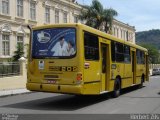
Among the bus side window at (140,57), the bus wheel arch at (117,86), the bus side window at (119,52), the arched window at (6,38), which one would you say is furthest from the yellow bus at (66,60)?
the arched window at (6,38)

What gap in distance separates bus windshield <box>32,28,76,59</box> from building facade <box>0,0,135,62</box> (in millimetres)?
22167

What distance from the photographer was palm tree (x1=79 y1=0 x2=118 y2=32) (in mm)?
51219

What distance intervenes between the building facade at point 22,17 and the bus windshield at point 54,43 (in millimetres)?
22167

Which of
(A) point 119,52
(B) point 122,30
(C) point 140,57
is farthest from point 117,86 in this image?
(B) point 122,30

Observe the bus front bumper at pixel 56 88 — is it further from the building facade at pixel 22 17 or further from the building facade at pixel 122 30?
the building facade at pixel 122 30

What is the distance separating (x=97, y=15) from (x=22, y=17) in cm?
1267

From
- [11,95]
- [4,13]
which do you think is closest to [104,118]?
[11,95]

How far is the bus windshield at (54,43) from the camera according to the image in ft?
48.5

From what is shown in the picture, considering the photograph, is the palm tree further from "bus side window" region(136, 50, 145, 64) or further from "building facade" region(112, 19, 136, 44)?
"bus side window" region(136, 50, 145, 64)

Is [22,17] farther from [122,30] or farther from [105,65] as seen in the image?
[122,30]

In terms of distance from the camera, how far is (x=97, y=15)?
51.1 m

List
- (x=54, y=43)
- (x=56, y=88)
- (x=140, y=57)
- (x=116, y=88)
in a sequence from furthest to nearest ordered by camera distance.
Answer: (x=140, y=57), (x=116, y=88), (x=54, y=43), (x=56, y=88)

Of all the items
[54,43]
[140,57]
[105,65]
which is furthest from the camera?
[140,57]

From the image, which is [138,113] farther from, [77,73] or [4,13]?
[4,13]
